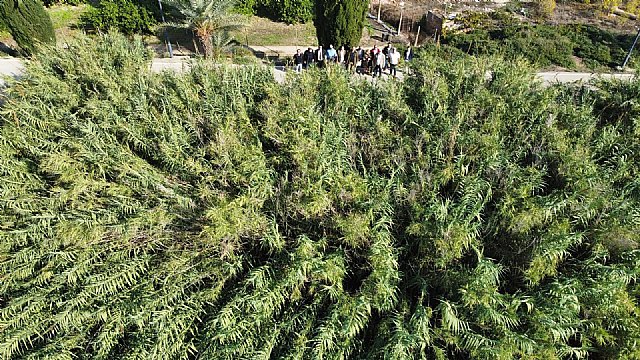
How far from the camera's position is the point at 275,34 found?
54.3 feet

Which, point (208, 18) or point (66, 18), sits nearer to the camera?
point (208, 18)

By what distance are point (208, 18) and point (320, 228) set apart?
33.5 ft

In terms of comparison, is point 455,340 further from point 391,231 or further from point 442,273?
point 391,231

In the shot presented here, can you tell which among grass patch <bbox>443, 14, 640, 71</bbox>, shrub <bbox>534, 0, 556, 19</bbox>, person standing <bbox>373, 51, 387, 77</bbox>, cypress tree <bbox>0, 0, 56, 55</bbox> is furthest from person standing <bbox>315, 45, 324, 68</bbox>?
shrub <bbox>534, 0, 556, 19</bbox>

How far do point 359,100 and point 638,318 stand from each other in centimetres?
482

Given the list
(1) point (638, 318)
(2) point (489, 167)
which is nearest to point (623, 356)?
(1) point (638, 318)

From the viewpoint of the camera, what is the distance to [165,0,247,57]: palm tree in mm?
11992

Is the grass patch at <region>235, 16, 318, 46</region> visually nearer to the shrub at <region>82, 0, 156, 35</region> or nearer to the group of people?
the shrub at <region>82, 0, 156, 35</region>

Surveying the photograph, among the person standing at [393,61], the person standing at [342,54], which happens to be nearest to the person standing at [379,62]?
the person standing at [393,61]

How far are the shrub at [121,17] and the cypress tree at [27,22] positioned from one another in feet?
9.39

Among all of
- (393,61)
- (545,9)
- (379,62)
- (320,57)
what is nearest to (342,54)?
(320,57)

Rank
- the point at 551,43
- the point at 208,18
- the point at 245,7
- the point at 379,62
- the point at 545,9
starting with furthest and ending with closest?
1. the point at 245,7
2. the point at 545,9
3. the point at 551,43
4. the point at 208,18
5. the point at 379,62

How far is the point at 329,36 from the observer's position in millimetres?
12164

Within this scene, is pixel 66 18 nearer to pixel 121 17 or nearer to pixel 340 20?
pixel 121 17
